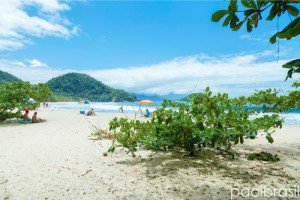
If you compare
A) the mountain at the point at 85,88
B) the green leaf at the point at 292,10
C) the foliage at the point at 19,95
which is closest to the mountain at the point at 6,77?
the mountain at the point at 85,88

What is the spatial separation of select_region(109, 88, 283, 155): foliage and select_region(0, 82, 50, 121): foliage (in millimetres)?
14025

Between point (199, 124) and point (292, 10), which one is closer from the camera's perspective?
point (292, 10)

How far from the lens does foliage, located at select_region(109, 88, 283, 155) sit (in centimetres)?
690

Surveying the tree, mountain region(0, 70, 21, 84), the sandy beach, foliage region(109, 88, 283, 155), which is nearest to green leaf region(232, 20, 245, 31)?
the tree

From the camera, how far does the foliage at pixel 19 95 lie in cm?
1927

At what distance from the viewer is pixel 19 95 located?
19547 millimetres

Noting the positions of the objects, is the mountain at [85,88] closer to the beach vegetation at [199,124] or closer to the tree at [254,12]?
the beach vegetation at [199,124]

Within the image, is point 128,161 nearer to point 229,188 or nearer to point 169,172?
point 169,172

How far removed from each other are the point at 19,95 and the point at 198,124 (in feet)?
51.6

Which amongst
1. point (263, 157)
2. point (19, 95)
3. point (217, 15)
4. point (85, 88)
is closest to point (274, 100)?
point (263, 157)

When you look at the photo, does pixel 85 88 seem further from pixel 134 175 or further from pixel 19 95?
pixel 134 175

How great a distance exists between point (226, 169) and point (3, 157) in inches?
262

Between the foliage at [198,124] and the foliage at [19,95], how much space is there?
14025 millimetres

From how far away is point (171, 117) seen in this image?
7.12 meters
